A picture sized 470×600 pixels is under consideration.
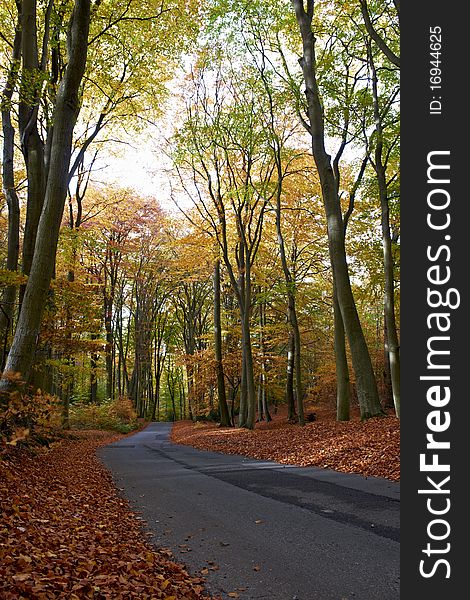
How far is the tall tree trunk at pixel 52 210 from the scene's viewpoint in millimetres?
7914

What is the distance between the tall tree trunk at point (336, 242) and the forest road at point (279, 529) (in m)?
3.69

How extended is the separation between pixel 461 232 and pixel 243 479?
6.42 meters

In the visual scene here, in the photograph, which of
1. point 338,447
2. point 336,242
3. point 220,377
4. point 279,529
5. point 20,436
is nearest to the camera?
point 279,529

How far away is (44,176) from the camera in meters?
11.5

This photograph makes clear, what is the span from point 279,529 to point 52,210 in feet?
21.3

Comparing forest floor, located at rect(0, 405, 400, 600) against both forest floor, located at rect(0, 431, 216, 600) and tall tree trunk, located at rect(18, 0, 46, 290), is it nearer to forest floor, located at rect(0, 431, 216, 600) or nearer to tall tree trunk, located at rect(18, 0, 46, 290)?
forest floor, located at rect(0, 431, 216, 600)

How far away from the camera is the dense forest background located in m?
9.64

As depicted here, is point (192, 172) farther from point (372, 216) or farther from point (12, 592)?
point (12, 592)

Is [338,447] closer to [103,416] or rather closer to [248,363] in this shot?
[248,363]

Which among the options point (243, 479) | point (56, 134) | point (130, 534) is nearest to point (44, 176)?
point (56, 134)

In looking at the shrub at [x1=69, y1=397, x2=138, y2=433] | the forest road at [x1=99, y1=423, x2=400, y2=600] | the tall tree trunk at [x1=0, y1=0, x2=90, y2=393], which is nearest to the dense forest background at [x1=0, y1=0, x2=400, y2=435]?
the tall tree trunk at [x1=0, y1=0, x2=90, y2=393]

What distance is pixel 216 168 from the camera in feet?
63.0

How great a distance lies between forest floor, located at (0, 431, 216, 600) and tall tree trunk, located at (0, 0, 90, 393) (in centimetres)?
189

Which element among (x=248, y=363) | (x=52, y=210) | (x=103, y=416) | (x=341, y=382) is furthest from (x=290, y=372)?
(x=52, y=210)
